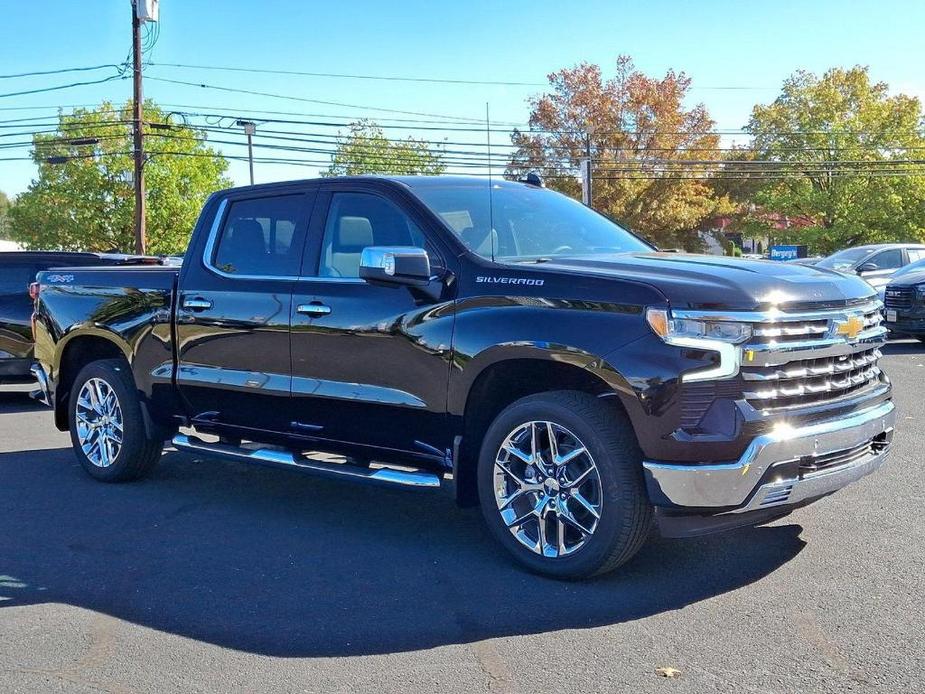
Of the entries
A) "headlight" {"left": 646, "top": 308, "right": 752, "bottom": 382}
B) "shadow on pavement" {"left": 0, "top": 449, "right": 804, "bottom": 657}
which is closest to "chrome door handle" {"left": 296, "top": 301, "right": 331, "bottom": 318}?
"shadow on pavement" {"left": 0, "top": 449, "right": 804, "bottom": 657}

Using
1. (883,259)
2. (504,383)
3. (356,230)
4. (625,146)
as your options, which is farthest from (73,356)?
(625,146)

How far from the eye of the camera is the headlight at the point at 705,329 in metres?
4.24

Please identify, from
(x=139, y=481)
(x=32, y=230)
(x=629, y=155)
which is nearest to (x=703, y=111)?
(x=629, y=155)

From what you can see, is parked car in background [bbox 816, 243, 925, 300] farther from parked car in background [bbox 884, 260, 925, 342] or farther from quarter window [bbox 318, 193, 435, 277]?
quarter window [bbox 318, 193, 435, 277]

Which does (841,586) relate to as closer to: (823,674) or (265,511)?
(823,674)

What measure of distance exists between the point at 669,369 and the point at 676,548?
1.35 metres

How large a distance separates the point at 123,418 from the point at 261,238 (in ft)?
5.61

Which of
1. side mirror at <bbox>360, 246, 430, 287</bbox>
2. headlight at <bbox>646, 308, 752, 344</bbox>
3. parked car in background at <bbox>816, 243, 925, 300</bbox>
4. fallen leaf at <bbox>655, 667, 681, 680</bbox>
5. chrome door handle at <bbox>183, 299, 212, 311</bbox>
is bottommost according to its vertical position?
fallen leaf at <bbox>655, 667, 681, 680</bbox>

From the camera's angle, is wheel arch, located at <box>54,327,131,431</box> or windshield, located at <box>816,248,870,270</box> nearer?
wheel arch, located at <box>54,327,131,431</box>

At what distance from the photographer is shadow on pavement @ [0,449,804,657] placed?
4.21 m

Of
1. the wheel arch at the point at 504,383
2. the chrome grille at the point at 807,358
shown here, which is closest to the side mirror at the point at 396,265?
the wheel arch at the point at 504,383

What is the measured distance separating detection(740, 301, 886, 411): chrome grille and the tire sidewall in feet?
13.9

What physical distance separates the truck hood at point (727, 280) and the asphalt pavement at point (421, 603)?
1.28 meters

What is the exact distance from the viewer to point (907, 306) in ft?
48.9
